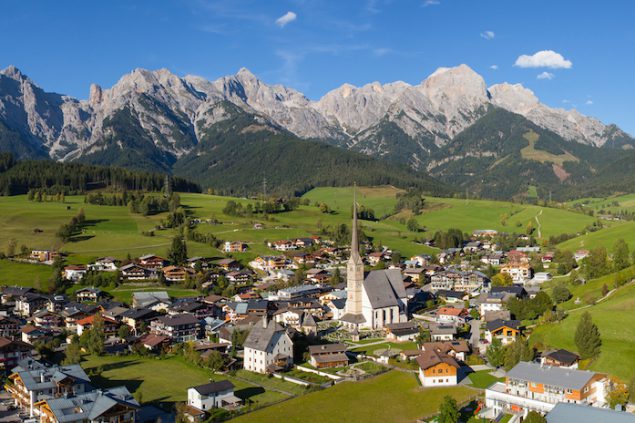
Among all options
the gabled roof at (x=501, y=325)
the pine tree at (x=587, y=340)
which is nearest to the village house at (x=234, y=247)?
the gabled roof at (x=501, y=325)

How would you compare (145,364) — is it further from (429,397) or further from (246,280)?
(246,280)

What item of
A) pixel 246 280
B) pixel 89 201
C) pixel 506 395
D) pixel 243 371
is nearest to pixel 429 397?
pixel 506 395

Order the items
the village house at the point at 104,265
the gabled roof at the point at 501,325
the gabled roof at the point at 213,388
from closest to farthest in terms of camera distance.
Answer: the gabled roof at the point at 213,388
the gabled roof at the point at 501,325
the village house at the point at 104,265

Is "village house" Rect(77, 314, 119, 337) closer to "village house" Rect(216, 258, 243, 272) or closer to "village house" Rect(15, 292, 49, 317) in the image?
"village house" Rect(15, 292, 49, 317)

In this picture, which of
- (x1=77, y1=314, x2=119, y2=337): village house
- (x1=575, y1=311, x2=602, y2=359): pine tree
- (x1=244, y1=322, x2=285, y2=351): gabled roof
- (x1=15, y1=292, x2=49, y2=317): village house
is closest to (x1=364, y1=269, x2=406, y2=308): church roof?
(x1=244, y1=322, x2=285, y2=351): gabled roof

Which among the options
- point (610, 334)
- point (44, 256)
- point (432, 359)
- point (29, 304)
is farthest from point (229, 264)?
point (610, 334)

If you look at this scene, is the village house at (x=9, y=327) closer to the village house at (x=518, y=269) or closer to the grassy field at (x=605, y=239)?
the village house at (x=518, y=269)
